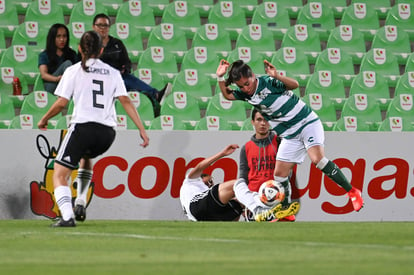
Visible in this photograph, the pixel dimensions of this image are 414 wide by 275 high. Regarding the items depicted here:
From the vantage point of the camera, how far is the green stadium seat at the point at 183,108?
43.4ft

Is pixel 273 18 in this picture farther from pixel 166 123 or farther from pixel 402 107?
pixel 166 123

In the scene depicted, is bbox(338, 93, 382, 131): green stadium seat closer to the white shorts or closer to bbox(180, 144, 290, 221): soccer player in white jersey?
the white shorts

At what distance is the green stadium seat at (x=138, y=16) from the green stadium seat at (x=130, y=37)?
341 mm

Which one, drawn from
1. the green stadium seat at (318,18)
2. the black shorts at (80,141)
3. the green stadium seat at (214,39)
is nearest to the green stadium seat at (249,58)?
the green stadium seat at (214,39)

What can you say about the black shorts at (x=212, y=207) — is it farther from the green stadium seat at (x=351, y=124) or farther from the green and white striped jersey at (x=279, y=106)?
the green stadium seat at (x=351, y=124)

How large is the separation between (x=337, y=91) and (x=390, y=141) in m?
2.26

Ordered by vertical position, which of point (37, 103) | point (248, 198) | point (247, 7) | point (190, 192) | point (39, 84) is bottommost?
point (190, 192)

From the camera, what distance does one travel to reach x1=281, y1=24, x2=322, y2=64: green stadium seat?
14.9 metres

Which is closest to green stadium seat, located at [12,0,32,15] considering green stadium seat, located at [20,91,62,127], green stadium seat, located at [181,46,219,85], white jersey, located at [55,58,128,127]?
green stadium seat, located at [20,91,62,127]

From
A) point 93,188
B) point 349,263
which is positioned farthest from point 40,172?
point 349,263

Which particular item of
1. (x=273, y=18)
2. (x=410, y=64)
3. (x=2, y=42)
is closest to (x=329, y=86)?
(x=410, y=64)

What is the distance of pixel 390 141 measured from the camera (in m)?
12.2

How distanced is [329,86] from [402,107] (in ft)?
3.55

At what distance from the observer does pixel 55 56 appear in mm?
12547
